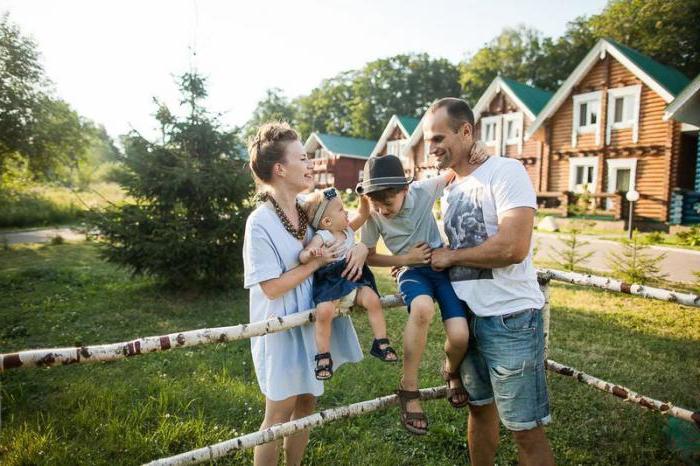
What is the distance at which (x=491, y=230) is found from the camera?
224cm

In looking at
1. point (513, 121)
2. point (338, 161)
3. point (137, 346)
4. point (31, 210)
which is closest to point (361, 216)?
point (137, 346)

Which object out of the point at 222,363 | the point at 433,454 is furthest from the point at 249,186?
the point at 433,454

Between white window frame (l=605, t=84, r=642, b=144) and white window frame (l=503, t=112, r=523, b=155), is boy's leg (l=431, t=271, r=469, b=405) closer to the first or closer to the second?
white window frame (l=605, t=84, r=642, b=144)

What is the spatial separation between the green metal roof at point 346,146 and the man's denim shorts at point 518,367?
1484 inches

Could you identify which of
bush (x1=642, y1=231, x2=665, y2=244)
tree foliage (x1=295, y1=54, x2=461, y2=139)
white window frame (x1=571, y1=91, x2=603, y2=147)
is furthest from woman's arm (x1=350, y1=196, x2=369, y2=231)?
tree foliage (x1=295, y1=54, x2=461, y2=139)

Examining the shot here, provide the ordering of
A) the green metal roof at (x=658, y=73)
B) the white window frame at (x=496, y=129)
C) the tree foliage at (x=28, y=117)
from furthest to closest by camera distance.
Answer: the white window frame at (x=496, y=129) → the green metal roof at (x=658, y=73) → the tree foliage at (x=28, y=117)

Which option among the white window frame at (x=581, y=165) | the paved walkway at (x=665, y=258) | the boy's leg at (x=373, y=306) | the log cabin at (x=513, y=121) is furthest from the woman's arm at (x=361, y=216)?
the log cabin at (x=513, y=121)

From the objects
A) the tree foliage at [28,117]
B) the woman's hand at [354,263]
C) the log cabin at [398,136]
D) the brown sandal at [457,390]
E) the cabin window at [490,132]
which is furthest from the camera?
the log cabin at [398,136]

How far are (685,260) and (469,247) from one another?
9.91 meters

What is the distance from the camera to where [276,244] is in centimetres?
216

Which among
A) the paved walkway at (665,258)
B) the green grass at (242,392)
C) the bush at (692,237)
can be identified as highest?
the bush at (692,237)

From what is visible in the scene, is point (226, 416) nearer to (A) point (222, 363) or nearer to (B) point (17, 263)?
(A) point (222, 363)

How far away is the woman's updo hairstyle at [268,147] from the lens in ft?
7.43

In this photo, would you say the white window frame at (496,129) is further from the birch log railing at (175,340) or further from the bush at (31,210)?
the birch log railing at (175,340)
